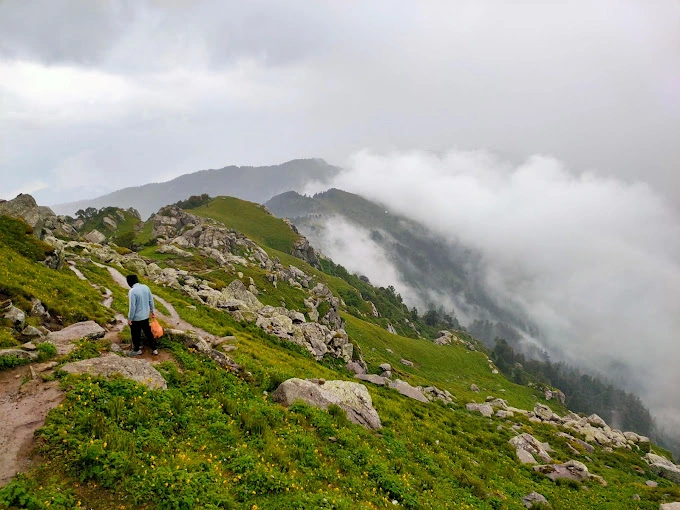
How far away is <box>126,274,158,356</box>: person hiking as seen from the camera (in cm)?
1759

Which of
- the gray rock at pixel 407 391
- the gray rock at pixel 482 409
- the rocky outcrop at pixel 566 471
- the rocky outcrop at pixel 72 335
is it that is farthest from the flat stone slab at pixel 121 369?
the gray rock at pixel 482 409

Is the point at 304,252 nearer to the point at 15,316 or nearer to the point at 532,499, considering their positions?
the point at 532,499

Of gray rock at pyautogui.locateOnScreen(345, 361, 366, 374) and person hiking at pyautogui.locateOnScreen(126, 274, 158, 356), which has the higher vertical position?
person hiking at pyautogui.locateOnScreen(126, 274, 158, 356)

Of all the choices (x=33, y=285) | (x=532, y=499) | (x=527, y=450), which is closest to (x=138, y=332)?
(x=33, y=285)

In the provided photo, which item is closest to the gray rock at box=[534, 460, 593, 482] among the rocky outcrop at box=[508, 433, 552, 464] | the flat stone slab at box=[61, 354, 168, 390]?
the rocky outcrop at box=[508, 433, 552, 464]

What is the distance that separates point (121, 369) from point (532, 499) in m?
23.6

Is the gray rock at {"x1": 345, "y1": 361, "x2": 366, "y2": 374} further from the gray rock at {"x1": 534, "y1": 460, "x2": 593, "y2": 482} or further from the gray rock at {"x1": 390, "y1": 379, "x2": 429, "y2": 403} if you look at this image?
the gray rock at {"x1": 534, "y1": 460, "x2": 593, "y2": 482}

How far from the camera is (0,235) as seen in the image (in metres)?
28.2

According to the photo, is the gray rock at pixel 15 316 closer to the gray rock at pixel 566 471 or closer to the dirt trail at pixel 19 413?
the dirt trail at pixel 19 413

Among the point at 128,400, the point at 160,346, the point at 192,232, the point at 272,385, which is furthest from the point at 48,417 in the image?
the point at 192,232

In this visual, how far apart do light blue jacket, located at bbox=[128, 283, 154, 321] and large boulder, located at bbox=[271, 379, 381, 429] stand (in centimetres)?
788

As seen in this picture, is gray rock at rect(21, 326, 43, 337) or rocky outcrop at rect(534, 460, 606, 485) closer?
gray rock at rect(21, 326, 43, 337)

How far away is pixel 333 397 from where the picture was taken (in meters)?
20.8

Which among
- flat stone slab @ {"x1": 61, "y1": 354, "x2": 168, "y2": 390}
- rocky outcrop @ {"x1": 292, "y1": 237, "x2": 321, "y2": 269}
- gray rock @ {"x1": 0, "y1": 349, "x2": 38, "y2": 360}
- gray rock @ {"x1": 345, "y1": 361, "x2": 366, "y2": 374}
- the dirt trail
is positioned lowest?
gray rock @ {"x1": 345, "y1": 361, "x2": 366, "y2": 374}
